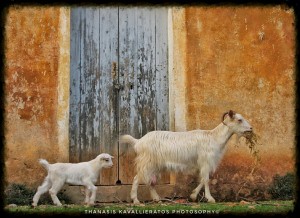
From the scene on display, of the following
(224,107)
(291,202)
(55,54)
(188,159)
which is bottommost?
(291,202)

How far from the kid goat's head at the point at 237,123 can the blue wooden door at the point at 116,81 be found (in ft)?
3.99

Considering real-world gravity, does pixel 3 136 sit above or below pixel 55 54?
below

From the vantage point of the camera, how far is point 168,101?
9523 mm

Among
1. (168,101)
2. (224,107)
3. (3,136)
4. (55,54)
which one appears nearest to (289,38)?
(224,107)

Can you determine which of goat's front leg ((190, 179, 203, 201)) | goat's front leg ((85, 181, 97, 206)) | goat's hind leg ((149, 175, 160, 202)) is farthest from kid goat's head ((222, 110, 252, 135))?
goat's front leg ((85, 181, 97, 206))

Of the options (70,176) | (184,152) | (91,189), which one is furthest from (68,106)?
(184,152)

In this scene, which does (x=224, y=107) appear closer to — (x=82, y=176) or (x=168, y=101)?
(x=168, y=101)

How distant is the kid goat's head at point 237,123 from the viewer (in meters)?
8.71

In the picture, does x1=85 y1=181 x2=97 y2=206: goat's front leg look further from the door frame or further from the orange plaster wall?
the orange plaster wall

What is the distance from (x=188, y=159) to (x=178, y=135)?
41 centimetres

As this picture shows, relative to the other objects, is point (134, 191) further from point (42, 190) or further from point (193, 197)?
point (42, 190)

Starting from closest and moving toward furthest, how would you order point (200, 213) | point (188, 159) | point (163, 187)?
point (200, 213) → point (188, 159) → point (163, 187)

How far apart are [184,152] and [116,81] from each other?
185 cm

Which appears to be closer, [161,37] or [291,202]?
[291,202]
